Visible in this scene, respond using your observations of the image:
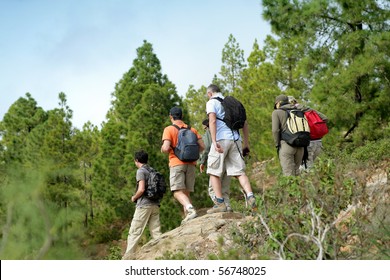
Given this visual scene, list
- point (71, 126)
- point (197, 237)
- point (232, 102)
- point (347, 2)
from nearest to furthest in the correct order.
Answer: point (197, 237) → point (232, 102) → point (347, 2) → point (71, 126)

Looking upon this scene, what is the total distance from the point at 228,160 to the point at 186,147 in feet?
2.00

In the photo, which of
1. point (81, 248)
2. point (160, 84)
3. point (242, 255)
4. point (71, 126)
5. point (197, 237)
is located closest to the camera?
point (81, 248)

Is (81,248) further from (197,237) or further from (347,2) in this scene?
(347,2)

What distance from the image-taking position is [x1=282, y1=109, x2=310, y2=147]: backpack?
7.45 m

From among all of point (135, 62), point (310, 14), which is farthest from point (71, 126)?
point (310, 14)

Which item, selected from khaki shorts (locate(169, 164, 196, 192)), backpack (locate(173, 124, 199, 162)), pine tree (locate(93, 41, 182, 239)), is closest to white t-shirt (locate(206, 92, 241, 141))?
backpack (locate(173, 124, 199, 162))

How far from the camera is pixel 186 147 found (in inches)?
281

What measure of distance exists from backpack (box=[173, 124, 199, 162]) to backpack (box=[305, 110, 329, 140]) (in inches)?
68.3

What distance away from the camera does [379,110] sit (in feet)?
52.5

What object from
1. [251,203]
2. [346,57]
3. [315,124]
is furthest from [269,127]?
[251,203]

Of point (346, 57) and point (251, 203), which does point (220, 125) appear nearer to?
point (251, 203)

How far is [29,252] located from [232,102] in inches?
185

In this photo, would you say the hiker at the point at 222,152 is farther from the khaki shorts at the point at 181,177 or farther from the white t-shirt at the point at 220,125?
the khaki shorts at the point at 181,177

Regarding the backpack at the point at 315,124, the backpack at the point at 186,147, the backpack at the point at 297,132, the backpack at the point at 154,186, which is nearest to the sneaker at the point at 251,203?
the backpack at the point at 186,147
